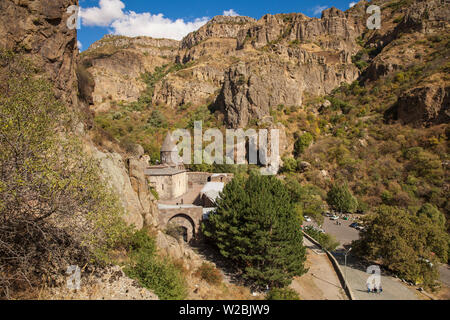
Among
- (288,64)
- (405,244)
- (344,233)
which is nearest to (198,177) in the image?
(344,233)

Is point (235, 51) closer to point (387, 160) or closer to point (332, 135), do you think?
point (332, 135)

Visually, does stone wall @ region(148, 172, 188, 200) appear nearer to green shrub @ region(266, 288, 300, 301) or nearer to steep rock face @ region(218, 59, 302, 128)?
green shrub @ region(266, 288, 300, 301)

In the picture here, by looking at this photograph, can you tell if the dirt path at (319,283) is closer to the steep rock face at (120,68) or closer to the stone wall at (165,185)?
the stone wall at (165,185)

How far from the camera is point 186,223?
18.5 m

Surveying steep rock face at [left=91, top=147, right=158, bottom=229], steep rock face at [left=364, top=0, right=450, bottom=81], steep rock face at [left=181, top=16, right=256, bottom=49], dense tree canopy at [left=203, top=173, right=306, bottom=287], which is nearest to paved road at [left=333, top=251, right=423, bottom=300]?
dense tree canopy at [left=203, top=173, right=306, bottom=287]

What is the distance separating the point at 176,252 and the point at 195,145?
31777 millimetres

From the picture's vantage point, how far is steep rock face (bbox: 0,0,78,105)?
31.1 ft

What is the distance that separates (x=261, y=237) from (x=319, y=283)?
630 cm

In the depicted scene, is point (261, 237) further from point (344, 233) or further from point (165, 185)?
point (344, 233)

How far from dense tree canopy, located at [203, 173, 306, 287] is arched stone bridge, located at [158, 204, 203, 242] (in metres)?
2.45

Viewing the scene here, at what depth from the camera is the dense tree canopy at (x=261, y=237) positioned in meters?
13.6

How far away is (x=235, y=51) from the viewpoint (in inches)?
2795

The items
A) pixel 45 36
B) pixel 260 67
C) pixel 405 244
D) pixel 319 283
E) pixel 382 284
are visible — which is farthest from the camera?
pixel 260 67
